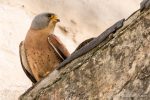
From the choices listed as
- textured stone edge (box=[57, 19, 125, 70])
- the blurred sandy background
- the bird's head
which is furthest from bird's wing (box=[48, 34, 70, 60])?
textured stone edge (box=[57, 19, 125, 70])

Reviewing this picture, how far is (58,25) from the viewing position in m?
10.8

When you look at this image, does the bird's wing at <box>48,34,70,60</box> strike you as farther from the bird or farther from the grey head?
the grey head

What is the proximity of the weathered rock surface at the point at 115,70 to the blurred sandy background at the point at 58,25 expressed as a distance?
313 cm

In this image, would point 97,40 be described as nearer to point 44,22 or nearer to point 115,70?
point 115,70

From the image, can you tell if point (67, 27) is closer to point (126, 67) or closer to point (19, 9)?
point (19, 9)

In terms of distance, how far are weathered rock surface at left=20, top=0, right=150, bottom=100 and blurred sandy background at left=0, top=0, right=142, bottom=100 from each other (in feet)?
10.3

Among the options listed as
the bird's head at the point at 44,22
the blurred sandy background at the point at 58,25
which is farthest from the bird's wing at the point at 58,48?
the blurred sandy background at the point at 58,25

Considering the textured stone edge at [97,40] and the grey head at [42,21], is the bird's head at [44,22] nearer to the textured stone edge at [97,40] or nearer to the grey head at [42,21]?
the grey head at [42,21]

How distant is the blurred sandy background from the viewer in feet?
30.4

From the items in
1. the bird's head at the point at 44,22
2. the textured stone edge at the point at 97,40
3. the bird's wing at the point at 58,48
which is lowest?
the textured stone edge at the point at 97,40

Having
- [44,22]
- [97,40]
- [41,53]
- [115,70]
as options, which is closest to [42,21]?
[44,22]

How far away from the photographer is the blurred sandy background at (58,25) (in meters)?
9.27

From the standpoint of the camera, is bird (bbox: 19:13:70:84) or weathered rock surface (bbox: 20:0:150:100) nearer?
weathered rock surface (bbox: 20:0:150:100)

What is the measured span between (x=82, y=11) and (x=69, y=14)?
0.76ft
